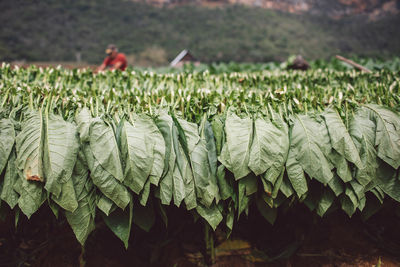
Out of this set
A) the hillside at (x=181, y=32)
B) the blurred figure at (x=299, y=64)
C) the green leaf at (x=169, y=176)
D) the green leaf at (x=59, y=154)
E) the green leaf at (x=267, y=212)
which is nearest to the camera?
the green leaf at (x=59, y=154)

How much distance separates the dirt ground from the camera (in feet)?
6.10

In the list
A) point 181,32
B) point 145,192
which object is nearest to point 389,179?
point 145,192

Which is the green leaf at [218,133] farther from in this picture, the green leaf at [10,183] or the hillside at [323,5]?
the hillside at [323,5]

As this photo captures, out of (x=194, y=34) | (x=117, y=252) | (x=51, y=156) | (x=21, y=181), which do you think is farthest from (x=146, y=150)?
(x=194, y=34)

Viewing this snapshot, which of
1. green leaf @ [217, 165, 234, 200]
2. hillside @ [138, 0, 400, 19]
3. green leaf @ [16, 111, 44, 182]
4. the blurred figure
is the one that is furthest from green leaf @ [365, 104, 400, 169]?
hillside @ [138, 0, 400, 19]

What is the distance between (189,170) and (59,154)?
725 mm

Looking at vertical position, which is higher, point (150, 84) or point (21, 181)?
point (150, 84)

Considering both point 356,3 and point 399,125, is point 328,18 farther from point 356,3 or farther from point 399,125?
point 399,125

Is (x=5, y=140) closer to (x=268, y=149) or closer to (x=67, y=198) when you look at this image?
(x=67, y=198)

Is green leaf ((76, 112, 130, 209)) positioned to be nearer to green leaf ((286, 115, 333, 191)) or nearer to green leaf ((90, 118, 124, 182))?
green leaf ((90, 118, 124, 182))

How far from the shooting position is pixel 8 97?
166 cm

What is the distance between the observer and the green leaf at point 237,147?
1389mm

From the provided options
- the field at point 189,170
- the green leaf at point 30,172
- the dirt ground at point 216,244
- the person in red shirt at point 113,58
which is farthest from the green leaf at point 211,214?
the person in red shirt at point 113,58

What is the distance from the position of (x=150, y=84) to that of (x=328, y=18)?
31650 millimetres
